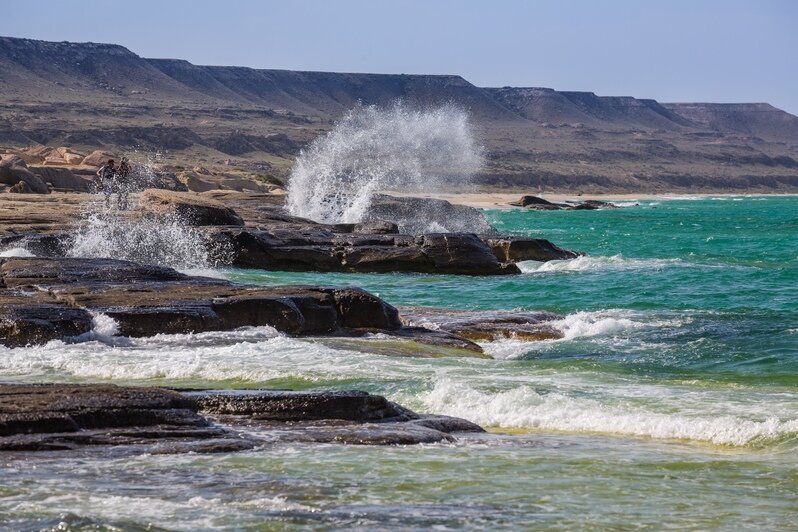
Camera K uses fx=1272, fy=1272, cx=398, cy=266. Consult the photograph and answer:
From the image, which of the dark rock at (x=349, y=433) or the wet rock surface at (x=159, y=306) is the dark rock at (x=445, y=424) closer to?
the dark rock at (x=349, y=433)

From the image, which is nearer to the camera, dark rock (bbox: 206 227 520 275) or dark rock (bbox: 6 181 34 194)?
dark rock (bbox: 206 227 520 275)

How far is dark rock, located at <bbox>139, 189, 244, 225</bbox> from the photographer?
104 feet

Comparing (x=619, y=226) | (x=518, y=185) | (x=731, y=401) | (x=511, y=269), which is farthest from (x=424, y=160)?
Answer: (x=731, y=401)

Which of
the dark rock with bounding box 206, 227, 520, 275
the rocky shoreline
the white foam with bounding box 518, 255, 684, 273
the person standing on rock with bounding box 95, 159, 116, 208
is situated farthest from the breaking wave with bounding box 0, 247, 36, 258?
the white foam with bounding box 518, 255, 684, 273

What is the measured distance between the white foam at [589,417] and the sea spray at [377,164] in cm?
2952

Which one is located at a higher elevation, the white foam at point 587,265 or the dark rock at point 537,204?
the dark rock at point 537,204

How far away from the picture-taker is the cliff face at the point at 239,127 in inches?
4592

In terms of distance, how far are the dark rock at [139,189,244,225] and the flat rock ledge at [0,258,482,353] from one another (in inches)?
459

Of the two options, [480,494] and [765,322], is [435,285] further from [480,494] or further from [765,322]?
[480,494]

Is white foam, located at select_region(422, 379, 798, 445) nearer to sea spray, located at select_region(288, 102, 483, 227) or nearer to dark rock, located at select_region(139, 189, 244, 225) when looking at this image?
dark rock, located at select_region(139, 189, 244, 225)

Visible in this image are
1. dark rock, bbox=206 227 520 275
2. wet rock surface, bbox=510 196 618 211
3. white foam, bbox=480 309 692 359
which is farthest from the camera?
wet rock surface, bbox=510 196 618 211

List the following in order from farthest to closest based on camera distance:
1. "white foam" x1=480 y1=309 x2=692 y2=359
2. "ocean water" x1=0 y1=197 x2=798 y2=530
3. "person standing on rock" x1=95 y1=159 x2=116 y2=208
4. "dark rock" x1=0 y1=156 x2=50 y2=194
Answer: "dark rock" x1=0 y1=156 x2=50 y2=194 < "person standing on rock" x1=95 y1=159 x2=116 y2=208 < "white foam" x1=480 y1=309 x2=692 y2=359 < "ocean water" x1=0 y1=197 x2=798 y2=530

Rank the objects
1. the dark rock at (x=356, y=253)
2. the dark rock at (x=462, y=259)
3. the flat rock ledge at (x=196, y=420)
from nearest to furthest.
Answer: the flat rock ledge at (x=196, y=420) < the dark rock at (x=356, y=253) < the dark rock at (x=462, y=259)

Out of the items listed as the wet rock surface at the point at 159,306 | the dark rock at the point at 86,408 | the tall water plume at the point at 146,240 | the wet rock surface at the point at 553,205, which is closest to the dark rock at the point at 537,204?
the wet rock surface at the point at 553,205
